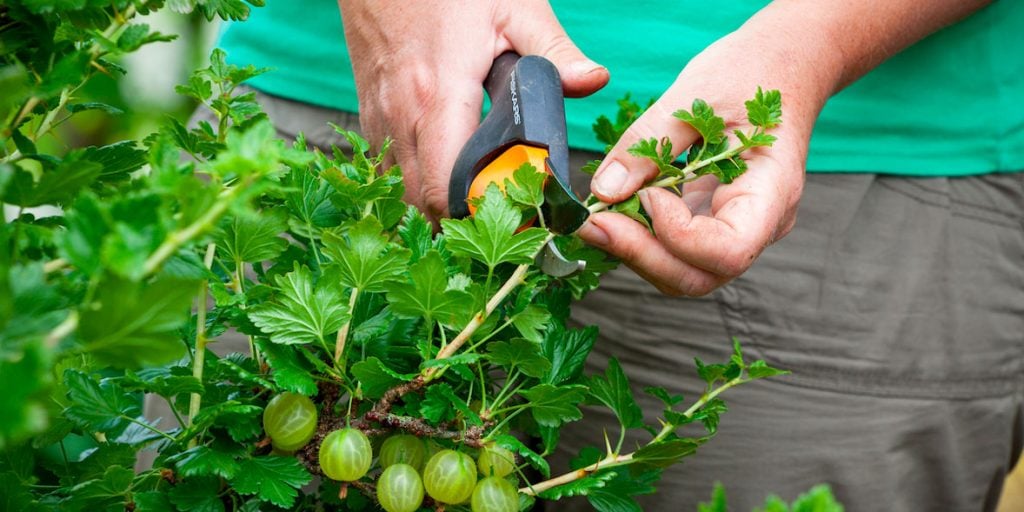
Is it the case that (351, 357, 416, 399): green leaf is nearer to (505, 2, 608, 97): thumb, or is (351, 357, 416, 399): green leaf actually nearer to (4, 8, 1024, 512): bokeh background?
(505, 2, 608, 97): thumb

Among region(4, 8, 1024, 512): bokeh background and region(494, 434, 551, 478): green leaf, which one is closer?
region(494, 434, 551, 478): green leaf

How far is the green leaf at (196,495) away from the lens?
19.3 inches

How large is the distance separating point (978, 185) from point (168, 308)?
96 centimetres

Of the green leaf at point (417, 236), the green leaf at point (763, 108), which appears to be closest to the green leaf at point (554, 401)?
the green leaf at point (417, 236)

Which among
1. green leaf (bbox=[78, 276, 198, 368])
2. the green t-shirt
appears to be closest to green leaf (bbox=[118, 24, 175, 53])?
green leaf (bbox=[78, 276, 198, 368])

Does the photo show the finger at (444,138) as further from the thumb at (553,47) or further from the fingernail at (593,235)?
the fingernail at (593,235)

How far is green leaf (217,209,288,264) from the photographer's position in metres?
0.52

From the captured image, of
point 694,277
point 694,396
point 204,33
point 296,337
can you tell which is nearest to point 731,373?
point 694,277

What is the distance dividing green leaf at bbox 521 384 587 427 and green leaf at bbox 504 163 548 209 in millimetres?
109

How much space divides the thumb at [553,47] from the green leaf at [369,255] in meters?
0.27

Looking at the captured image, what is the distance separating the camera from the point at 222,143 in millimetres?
551

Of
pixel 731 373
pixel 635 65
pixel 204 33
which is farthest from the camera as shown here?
pixel 204 33

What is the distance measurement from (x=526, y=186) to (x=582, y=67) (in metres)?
0.20

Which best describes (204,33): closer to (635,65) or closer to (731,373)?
(635,65)
